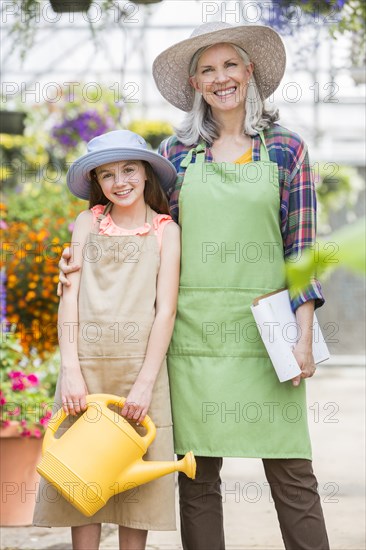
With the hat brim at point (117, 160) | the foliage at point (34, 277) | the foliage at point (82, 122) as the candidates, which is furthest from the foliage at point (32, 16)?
the foliage at point (82, 122)

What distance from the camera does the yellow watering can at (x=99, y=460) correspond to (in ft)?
7.46

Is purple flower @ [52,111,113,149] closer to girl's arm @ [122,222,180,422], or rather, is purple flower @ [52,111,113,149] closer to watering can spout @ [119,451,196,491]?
girl's arm @ [122,222,180,422]

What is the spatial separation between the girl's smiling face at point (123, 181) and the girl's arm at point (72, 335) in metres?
0.10

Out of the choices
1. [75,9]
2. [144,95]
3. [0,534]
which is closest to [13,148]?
[144,95]

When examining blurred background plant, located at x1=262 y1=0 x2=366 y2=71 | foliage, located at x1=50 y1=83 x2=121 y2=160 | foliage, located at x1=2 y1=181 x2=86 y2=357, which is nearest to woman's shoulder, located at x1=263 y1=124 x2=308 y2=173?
blurred background plant, located at x1=262 y1=0 x2=366 y2=71

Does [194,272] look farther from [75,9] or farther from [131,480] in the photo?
[75,9]

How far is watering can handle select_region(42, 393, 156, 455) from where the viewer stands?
235 cm

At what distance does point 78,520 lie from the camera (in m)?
2.45

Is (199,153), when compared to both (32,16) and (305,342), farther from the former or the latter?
(32,16)

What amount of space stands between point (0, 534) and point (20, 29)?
2338 millimetres

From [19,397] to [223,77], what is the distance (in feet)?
5.42

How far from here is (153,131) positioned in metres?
7.84

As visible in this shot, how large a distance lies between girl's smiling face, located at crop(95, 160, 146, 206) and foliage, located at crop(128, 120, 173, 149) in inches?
207

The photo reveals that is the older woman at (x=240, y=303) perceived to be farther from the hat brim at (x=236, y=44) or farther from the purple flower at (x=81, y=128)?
the purple flower at (x=81, y=128)
